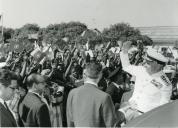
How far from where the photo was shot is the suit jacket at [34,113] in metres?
3.07

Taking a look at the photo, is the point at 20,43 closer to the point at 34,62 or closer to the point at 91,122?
the point at 34,62

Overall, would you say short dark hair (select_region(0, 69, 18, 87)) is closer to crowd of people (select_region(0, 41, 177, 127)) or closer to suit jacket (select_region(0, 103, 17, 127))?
crowd of people (select_region(0, 41, 177, 127))

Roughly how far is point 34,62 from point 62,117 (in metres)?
1.33

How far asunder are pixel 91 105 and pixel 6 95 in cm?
72

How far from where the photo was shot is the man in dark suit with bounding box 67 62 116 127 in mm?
3076

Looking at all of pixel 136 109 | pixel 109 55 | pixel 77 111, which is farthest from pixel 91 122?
pixel 109 55

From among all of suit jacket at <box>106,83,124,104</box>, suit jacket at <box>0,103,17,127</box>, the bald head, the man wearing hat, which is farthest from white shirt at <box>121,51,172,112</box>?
suit jacket at <box>0,103,17,127</box>

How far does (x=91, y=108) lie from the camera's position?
3.11 meters

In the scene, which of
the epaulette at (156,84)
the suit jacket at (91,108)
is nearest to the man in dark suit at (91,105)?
the suit jacket at (91,108)

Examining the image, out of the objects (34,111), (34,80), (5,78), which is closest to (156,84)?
(34,80)

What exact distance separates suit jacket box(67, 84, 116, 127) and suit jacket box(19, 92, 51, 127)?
0.87ft

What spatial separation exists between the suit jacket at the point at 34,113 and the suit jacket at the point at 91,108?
0.27 metres

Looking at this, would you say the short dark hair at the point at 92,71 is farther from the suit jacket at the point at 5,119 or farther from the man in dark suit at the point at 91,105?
the suit jacket at the point at 5,119

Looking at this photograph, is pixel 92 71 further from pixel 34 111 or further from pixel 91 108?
pixel 34 111
